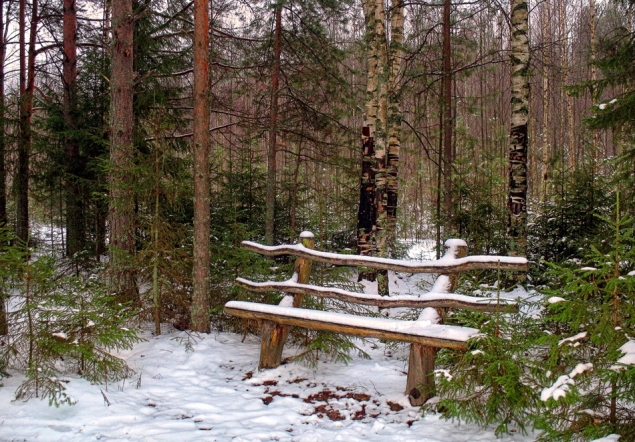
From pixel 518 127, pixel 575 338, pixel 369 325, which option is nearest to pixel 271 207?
pixel 518 127

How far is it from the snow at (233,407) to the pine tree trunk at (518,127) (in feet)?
15.3

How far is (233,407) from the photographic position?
13.9 feet

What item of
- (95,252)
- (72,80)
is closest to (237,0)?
(72,80)

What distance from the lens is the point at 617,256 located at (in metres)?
2.92

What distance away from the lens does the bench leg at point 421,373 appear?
166 inches

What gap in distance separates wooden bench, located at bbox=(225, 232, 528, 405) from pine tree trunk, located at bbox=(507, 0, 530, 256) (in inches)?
184

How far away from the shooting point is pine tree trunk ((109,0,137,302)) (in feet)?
21.0

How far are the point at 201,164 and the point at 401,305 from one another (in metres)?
3.36

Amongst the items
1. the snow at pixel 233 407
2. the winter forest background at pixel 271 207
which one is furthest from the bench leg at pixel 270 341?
the winter forest background at pixel 271 207

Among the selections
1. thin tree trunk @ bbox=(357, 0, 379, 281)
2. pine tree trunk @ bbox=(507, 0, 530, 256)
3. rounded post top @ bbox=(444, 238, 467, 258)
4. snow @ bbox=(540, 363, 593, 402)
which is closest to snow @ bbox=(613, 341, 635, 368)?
snow @ bbox=(540, 363, 593, 402)

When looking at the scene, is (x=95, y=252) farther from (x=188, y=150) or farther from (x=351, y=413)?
(x=351, y=413)

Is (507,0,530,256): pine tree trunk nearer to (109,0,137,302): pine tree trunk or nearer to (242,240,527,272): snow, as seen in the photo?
(242,240,527,272): snow

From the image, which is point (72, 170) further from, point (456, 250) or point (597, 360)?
point (597, 360)

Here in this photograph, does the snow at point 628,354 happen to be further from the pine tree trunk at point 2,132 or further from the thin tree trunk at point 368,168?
the pine tree trunk at point 2,132
